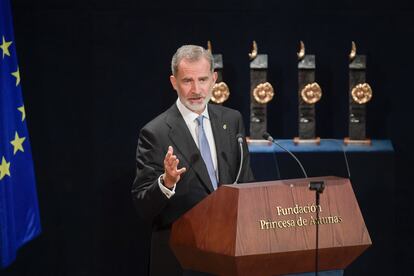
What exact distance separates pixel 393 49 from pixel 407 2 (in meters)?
0.36

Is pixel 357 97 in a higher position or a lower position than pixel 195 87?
lower

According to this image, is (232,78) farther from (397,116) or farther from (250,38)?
(397,116)

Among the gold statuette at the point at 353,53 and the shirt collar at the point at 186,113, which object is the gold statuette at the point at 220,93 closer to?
the gold statuette at the point at 353,53

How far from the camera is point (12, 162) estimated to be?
4984 millimetres

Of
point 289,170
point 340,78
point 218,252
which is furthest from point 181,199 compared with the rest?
point 340,78

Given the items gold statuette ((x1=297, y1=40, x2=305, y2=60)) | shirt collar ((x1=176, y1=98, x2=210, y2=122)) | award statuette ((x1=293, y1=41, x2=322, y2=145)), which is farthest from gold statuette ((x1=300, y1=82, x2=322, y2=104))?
shirt collar ((x1=176, y1=98, x2=210, y2=122))

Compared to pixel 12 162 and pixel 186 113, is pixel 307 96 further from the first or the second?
pixel 12 162

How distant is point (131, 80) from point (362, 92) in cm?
165

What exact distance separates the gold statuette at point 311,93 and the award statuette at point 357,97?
0.76 ft

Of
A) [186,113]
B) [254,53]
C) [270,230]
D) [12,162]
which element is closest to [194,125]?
[186,113]

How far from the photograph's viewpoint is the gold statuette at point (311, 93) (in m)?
5.59

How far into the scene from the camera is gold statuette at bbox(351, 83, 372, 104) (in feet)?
18.3

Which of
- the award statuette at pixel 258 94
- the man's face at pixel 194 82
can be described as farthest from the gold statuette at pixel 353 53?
the man's face at pixel 194 82

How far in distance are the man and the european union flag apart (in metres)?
1.28
